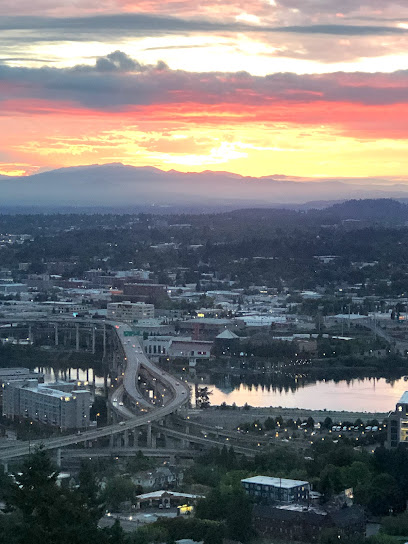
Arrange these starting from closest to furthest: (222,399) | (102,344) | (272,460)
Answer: (272,460) → (222,399) → (102,344)

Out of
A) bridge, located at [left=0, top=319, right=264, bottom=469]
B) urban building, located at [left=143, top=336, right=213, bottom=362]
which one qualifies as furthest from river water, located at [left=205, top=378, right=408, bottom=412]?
urban building, located at [left=143, top=336, right=213, bottom=362]

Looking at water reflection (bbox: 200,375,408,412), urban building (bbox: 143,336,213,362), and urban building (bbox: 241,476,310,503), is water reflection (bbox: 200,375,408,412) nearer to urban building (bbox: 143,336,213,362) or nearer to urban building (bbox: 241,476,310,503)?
urban building (bbox: 143,336,213,362)

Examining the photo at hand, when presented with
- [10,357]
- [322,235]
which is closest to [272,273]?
[322,235]

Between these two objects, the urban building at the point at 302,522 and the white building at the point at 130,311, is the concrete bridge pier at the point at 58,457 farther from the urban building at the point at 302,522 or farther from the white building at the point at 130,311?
the white building at the point at 130,311

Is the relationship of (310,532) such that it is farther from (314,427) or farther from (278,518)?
(314,427)

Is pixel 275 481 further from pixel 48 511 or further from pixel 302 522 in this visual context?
pixel 48 511

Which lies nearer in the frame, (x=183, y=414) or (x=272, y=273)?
(x=183, y=414)

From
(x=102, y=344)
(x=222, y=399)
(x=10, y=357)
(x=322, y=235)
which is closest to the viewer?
(x=222, y=399)
